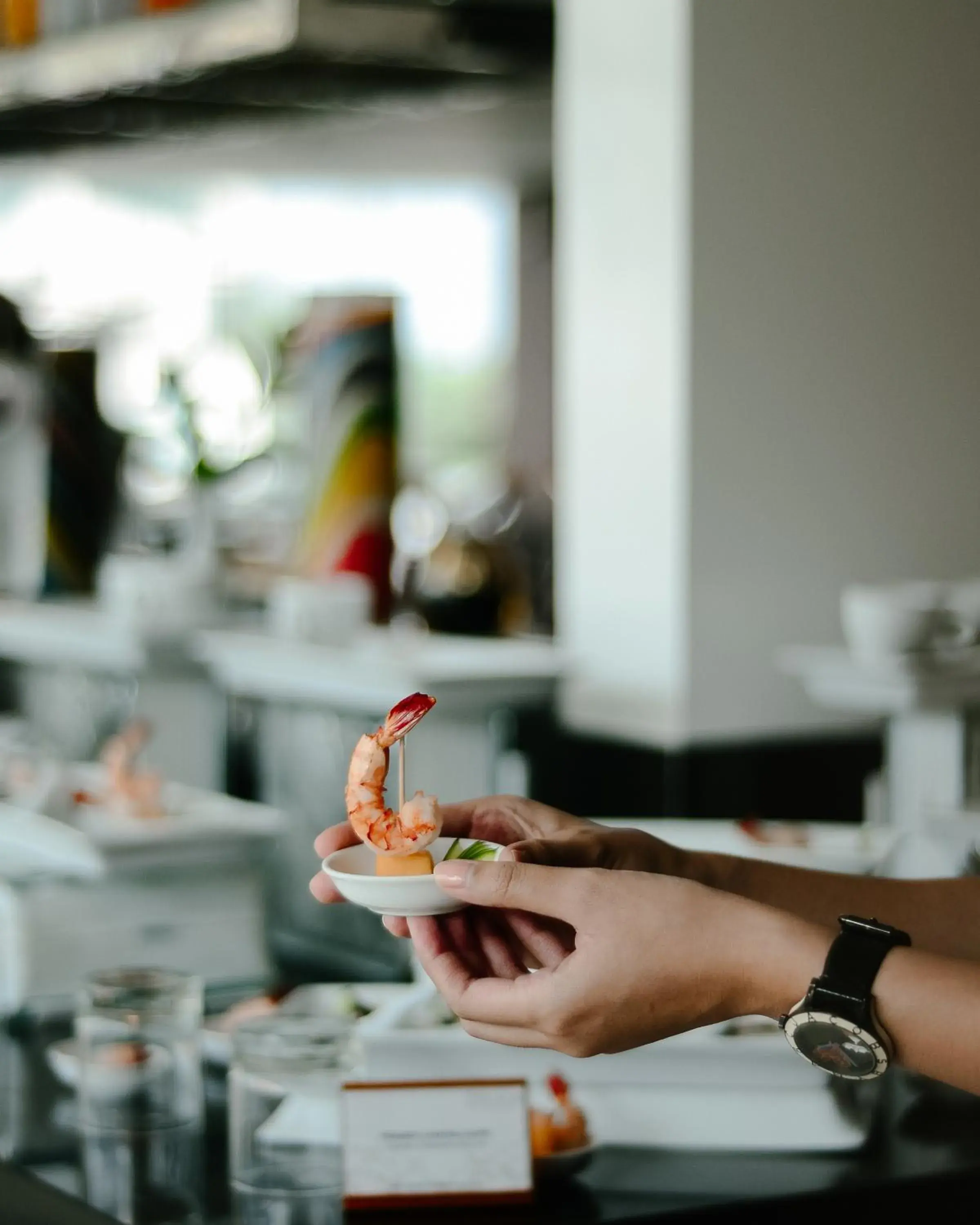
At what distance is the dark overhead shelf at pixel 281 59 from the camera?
253 cm

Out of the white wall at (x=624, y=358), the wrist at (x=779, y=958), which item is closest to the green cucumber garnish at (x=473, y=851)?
the wrist at (x=779, y=958)

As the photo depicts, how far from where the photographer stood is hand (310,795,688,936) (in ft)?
4.14

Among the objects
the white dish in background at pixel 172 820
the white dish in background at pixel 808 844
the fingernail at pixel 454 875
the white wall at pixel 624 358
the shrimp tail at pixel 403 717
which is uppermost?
the white wall at pixel 624 358

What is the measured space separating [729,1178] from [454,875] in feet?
1.69

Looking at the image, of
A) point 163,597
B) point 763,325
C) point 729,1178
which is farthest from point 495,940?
point 163,597

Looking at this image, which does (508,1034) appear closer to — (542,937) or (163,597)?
(542,937)

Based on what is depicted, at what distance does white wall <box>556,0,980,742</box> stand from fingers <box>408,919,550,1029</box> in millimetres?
1257

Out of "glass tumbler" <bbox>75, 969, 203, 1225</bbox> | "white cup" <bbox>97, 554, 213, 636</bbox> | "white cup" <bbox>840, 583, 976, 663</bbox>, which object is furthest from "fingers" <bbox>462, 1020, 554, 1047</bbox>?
"white cup" <bbox>97, 554, 213, 636</bbox>

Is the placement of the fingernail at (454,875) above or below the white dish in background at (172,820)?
above

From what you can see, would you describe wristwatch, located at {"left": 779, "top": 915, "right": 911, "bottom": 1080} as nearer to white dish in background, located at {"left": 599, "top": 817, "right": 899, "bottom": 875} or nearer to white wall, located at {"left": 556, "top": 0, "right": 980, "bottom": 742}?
white dish in background, located at {"left": 599, "top": 817, "right": 899, "bottom": 875}

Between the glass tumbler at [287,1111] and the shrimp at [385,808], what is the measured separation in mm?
405

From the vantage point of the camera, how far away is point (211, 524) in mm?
2936

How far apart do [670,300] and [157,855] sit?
970mm

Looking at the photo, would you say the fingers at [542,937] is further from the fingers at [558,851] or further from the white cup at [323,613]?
the white cup at [323,613]
